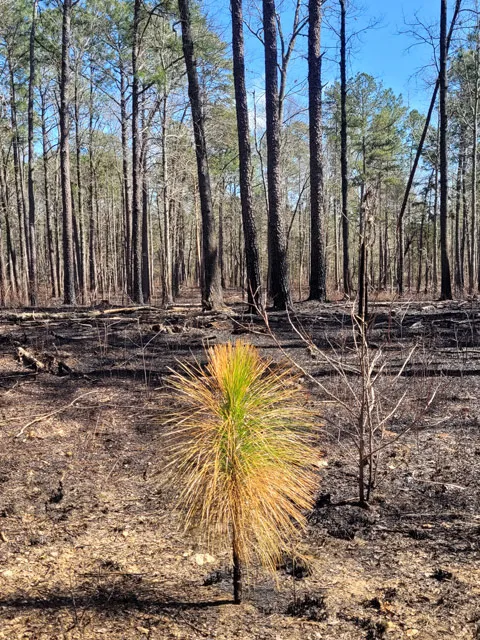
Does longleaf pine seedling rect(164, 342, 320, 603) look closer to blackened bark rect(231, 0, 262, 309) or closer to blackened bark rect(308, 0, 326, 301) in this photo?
blackened bark rect(231, 0, 262, 309)

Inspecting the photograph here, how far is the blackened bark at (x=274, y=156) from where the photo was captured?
998 cm

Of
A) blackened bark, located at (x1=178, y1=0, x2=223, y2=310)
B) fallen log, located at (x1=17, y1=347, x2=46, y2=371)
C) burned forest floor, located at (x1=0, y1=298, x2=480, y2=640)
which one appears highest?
blackened bark, located at (x1=178, y1=0, x2=223, y2=310)

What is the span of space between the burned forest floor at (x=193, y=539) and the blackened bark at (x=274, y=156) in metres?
4.34

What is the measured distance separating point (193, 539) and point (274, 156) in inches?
346

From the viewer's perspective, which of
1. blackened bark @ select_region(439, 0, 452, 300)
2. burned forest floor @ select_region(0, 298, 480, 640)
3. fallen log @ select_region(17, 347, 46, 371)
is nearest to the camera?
burned forest floor @ select_region(0, 298, 480, 640)

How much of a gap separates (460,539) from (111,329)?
6626 millimetres

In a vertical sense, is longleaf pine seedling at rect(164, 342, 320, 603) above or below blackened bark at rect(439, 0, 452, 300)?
below

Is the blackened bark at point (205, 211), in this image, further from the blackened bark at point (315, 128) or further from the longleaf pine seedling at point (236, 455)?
the longleaf pine seedling at point (236, 455)

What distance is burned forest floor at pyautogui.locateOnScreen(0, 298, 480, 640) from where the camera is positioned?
2.19 m

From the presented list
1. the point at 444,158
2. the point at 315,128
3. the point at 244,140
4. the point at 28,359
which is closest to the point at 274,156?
the point at 244,140

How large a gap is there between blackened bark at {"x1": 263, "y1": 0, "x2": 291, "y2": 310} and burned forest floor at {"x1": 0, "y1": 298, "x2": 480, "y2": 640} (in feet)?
14.2

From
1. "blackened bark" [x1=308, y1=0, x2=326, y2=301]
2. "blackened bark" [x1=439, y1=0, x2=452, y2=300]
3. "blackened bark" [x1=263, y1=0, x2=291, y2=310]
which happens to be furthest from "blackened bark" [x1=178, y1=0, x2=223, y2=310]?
"blackened bark" [x1=439, y1=0, x2=452, y2=300]

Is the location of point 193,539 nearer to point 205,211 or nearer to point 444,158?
point 205,211

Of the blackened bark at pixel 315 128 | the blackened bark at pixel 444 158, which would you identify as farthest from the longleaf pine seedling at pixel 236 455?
the blackened bark at pixel 444 158
